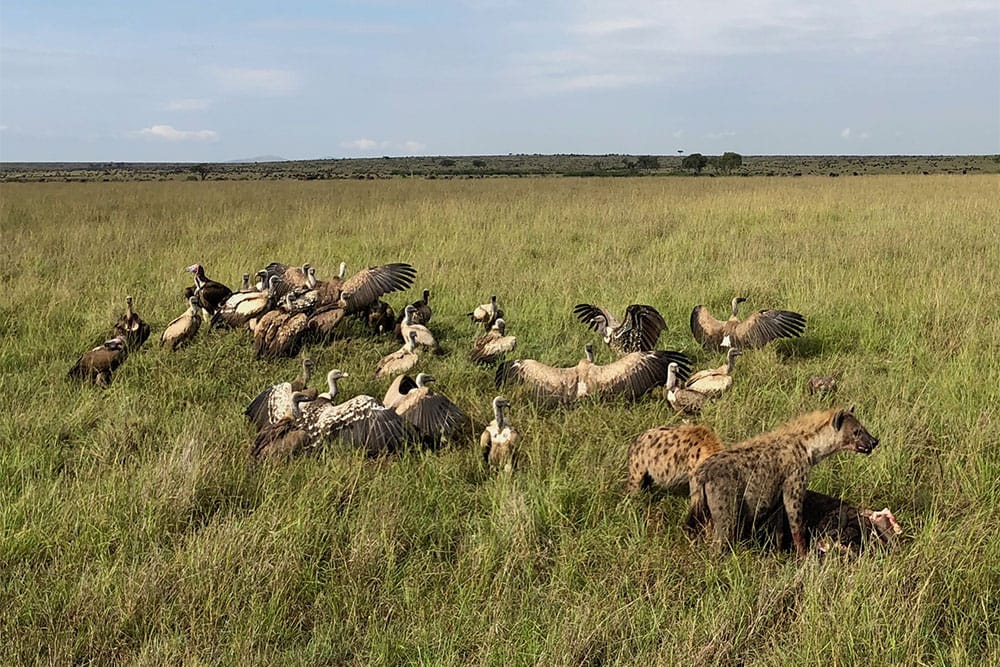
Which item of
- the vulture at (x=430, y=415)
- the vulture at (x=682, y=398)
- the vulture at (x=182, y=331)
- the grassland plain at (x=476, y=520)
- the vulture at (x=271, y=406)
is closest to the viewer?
the grassland plain at (x=476, y=520)

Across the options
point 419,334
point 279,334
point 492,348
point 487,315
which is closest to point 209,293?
point 279,334

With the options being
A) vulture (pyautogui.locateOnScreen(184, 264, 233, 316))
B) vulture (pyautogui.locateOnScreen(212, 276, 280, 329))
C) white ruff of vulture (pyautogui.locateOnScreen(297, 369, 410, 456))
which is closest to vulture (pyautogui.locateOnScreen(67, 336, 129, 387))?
vulture (pyautogui.locateOnScreen(212, 276, 280, 329))

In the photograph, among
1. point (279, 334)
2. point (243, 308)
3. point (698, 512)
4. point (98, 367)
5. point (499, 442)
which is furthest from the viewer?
point (243, 308)

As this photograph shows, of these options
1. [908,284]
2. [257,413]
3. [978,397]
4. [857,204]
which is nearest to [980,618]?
[978,397]

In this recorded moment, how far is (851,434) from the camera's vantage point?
326 cm

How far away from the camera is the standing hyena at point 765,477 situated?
10.6 feet

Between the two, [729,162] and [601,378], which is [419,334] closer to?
[601,378]

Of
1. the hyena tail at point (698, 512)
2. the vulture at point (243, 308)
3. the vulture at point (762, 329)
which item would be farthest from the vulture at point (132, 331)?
the hyena tail at point (698, 512)

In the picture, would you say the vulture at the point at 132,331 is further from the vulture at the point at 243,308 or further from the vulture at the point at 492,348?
the vulture at the point at 492,348

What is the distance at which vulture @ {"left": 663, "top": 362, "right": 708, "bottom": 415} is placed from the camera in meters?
5.06

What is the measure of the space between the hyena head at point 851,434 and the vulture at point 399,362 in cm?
369

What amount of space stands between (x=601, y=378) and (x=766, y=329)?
6.65ft

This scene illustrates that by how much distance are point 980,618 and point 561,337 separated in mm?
4802

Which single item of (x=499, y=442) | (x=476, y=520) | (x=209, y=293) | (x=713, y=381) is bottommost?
(x=476, y=520)
